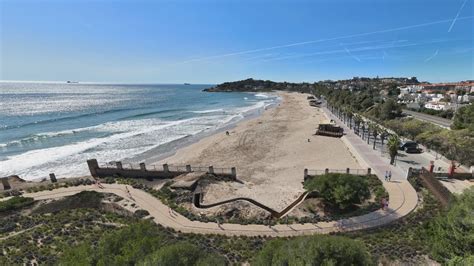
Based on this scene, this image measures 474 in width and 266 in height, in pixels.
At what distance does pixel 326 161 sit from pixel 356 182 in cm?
1164

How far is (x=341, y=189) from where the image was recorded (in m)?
17.1

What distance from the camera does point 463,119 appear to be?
36312 millimetres

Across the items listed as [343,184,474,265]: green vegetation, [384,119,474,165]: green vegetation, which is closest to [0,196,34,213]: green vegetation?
[343,184,474,265]: green vegetation

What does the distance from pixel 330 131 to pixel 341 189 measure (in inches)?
993

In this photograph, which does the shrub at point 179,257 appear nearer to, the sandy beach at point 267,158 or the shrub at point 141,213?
the shrub at point 141,213

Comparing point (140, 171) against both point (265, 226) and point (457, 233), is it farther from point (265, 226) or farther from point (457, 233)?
point (457, 233)

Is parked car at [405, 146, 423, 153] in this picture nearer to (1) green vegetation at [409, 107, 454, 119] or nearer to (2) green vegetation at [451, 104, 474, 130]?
(2) green vegetation at [451, 104, 474, 130]

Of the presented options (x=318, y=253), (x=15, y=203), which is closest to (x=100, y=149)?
(x=15, y=203)

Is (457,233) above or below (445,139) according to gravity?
below

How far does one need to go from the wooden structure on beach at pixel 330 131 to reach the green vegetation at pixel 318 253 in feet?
106

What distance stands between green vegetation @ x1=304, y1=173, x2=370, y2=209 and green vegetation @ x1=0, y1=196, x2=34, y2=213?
65.7 ft

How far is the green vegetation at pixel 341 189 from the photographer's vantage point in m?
17.0

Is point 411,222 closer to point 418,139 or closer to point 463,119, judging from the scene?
point 418,139

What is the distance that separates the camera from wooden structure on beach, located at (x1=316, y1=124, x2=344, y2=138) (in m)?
39.4
